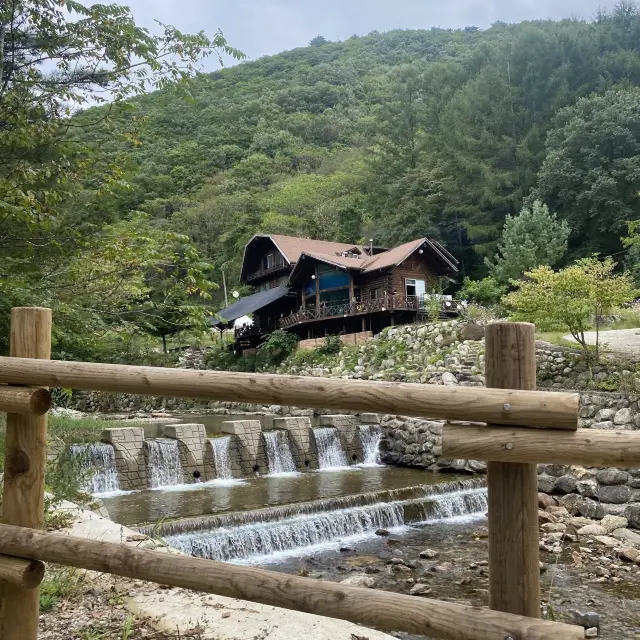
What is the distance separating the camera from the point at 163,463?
35.7ft

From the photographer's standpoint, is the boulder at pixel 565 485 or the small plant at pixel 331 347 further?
the small plant at pixel 331 347

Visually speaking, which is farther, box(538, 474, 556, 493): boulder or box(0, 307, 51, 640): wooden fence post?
box(538, 474, 556, 493): boulder

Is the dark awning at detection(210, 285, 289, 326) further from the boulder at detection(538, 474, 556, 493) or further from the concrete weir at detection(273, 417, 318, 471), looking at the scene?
the boulder at detection(538, 474, 556, 493)

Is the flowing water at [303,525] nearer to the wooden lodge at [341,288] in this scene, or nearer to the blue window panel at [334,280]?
the wooden lodge at [341,288]

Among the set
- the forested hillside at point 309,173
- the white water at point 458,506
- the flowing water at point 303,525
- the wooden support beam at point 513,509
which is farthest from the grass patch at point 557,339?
the wooden support beam at point 513,509

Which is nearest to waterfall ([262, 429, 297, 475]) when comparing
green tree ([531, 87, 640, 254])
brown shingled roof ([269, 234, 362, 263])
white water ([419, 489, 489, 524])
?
white water ([419, 489, 489, 524])

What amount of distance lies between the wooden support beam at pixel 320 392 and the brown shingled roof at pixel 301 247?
1015 inches

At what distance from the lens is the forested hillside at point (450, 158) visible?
2608 centimetres

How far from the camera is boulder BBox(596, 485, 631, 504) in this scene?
9547 millimetres

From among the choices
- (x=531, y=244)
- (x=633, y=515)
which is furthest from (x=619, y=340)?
(x=531, y=244)

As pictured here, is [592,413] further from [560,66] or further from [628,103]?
[560,66]

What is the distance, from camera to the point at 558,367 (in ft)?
46.5

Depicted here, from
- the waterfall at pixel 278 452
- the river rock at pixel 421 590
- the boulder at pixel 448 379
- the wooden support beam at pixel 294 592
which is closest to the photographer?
the wooden support beam at pixel 294 592

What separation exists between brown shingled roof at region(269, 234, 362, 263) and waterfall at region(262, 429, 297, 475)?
53.9ft
